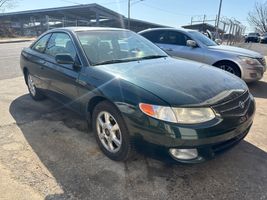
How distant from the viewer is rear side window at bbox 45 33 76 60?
11.5ft

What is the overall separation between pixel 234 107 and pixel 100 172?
1.55 metres

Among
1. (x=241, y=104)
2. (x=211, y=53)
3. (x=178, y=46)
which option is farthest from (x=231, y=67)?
(x=241, y=104)

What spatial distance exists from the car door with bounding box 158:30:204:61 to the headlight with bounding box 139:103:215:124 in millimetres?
4375

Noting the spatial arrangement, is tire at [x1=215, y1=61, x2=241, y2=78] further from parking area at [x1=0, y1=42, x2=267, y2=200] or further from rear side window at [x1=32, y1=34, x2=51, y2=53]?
rear side window at [x1=32, y1=34, x2=51, y2=53]

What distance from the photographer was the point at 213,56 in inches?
251

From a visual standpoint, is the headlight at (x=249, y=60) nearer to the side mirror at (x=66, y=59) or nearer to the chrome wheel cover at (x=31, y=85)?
the side mirror at (x=66, y=59)

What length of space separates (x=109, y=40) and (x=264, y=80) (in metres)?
5.57

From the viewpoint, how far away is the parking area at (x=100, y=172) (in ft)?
7.79

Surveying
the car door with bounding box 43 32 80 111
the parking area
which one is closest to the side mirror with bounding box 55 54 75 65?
the car door with bounding box 43 32 80 111

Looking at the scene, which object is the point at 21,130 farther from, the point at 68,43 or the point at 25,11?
the point at 25,11

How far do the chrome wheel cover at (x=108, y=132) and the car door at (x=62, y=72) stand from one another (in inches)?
21.9

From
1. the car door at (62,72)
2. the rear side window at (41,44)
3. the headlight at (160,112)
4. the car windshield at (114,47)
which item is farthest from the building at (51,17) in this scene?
the headlight at (160,112)

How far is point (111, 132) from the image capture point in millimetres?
2820

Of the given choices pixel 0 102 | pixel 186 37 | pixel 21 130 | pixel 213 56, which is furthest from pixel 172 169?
pixel 186 37
